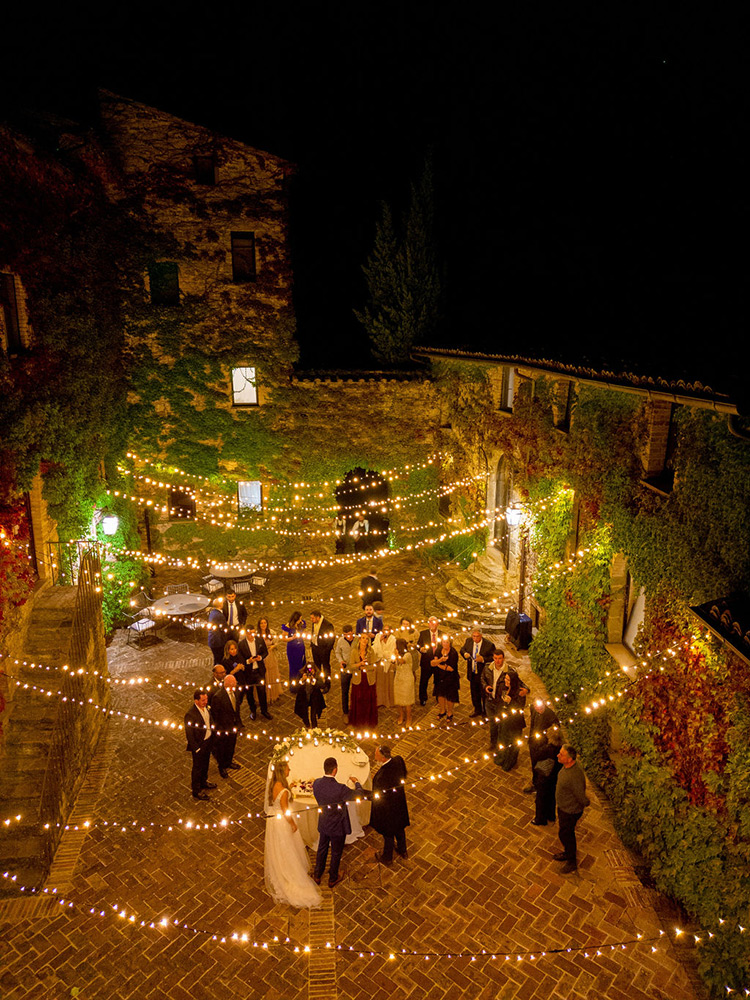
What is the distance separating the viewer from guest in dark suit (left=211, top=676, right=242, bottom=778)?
9445 millimetres

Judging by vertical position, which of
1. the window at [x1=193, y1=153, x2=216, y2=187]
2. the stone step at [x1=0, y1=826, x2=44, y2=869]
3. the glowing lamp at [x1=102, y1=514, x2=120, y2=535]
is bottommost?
the stone step at [x1=0, y1=826, x2=44, y2=869]

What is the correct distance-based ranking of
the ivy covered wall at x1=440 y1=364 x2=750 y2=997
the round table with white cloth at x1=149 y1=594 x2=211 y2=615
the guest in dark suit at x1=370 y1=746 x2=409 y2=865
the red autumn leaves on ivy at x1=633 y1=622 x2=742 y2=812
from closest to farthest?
the ivy covered wall at x1=440 y1=364 x2=750 y2=997
the red autumn leaves on ivy at x1=633 y1=622 x2=742 y2=812
the guest in dark suit at x1=370 y1=746 x2=409 y2=865
the round table with white cloth at x1=149 y1=594 x2=211 y2=615

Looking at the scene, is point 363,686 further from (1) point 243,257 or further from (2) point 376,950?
(1) point 243,257

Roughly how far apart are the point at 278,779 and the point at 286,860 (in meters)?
0.87

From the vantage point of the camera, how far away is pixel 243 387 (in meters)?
17.2

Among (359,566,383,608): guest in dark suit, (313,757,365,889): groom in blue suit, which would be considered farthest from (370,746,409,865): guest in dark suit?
(359,566,383,608): guest in dark suit

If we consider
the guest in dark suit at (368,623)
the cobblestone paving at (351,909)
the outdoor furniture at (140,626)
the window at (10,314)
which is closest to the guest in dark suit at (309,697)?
the cobblestone paving at (351,909)

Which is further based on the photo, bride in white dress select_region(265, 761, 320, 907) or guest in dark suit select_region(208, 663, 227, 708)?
guest in dark suit select_region(208, 663, 227, 708)

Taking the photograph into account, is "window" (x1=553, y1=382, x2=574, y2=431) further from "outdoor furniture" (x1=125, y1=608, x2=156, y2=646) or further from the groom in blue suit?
"outdoor furniture" (x1=125, y1=608, x2=156, y2=646)

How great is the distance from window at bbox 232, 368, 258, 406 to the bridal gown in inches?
452

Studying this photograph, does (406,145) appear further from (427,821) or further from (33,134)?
(427,821)

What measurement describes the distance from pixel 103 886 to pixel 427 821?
4099 millimetres

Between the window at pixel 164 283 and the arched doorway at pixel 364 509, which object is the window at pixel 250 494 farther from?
the window at pixel 164 283

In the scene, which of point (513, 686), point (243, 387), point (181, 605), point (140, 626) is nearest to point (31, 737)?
point (140, 626)
